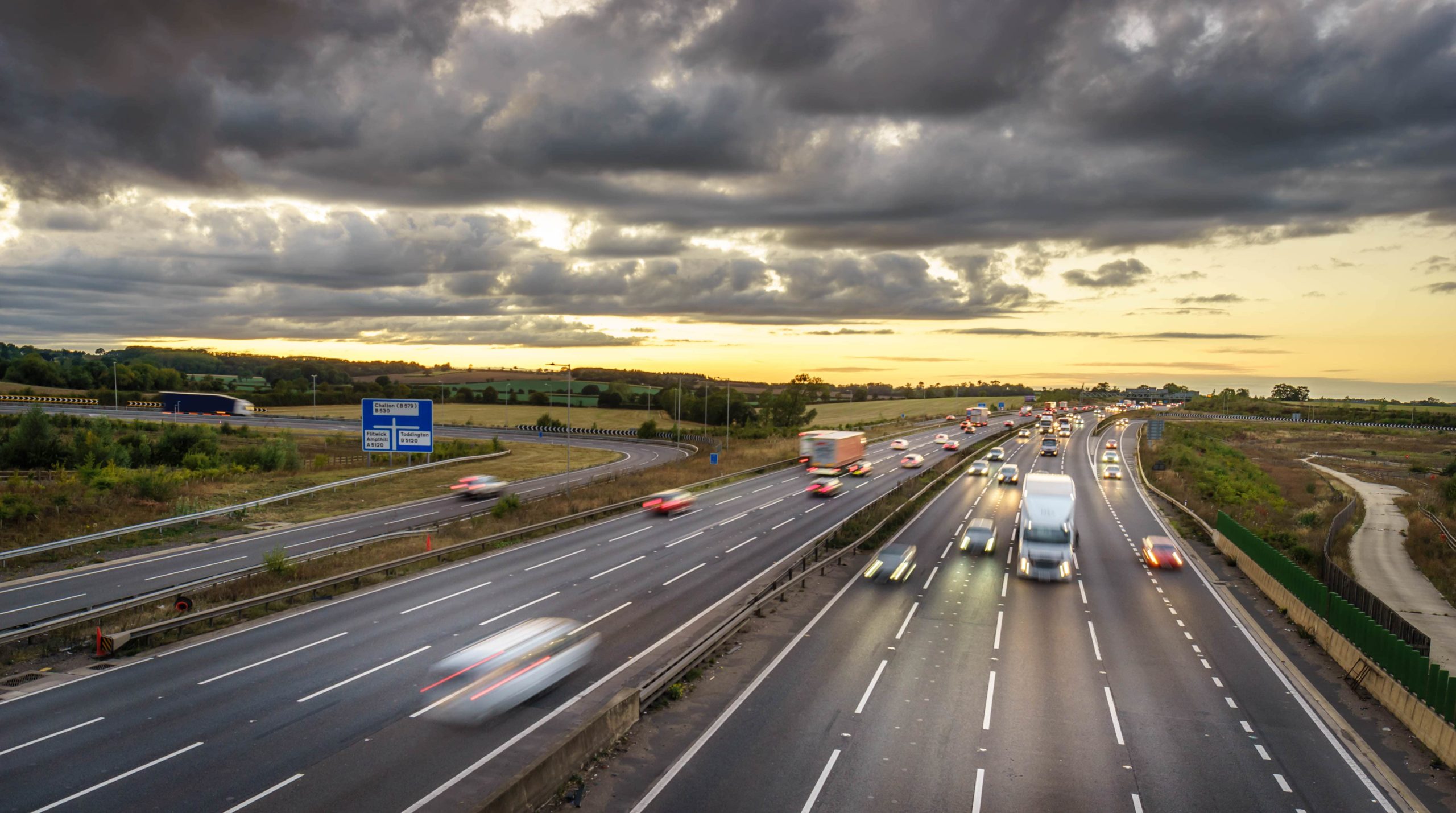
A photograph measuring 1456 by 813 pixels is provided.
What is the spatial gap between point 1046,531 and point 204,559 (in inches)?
1565

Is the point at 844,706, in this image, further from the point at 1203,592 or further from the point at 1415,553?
the point at 1415,553

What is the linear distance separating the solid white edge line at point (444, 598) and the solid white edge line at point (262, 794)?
1220 centimetres

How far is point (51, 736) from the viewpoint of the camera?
16750 mm

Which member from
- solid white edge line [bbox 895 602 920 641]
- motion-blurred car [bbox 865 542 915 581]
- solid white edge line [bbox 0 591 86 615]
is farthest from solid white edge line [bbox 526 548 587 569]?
solid white edge line [bbox 0 591 86 615]

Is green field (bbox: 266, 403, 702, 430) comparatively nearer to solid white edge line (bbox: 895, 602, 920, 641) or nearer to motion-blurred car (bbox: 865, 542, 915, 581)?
motion-blurred car (bbox: 865, 542, 915, 581)

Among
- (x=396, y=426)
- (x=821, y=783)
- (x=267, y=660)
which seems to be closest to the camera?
(x=821, y=783)

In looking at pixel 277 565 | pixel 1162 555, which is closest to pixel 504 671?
pixel 277 565

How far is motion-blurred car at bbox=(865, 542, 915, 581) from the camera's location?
33719 mm

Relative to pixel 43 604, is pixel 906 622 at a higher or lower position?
higher

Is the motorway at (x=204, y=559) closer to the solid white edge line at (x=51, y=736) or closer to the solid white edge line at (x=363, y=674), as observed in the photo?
the solid white edge line at (x=51, y=736)

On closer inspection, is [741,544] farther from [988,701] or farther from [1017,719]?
[1017,719]

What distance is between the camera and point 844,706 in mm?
19641

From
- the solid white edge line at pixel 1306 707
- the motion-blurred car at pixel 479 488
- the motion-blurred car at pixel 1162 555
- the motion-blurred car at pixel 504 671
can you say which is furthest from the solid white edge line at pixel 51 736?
the motion-blurred car at pixel 479 488

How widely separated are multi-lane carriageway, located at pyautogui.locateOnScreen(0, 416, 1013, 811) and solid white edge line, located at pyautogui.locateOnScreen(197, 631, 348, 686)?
0.06 meters
